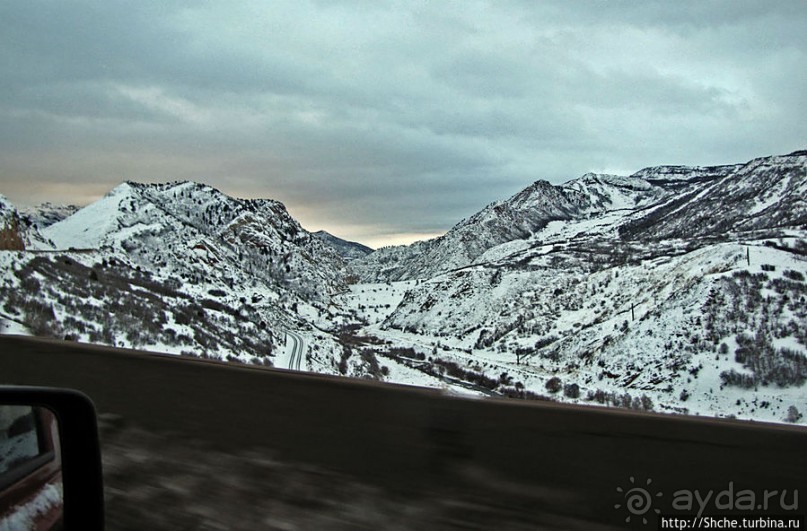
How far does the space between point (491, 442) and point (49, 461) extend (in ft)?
5.47

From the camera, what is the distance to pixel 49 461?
1.70 metres

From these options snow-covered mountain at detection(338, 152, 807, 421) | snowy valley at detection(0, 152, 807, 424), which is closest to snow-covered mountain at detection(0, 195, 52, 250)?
snowy valley at detection(0, 152, 807, 424)

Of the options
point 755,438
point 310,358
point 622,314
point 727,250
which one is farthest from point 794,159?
point 755,438

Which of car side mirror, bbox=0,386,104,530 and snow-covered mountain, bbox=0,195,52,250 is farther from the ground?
snow-covered mountain, bbox=0,195,52,250

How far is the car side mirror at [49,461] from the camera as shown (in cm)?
158

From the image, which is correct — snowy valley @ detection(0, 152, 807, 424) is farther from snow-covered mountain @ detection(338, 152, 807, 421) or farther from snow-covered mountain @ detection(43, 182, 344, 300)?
snow-covered mountain @ detection(43, 182, 344, 300)

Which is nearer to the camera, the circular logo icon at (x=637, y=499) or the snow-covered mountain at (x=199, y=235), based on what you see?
the circular logo icon at (x=637, y=499)

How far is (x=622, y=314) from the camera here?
244 ft

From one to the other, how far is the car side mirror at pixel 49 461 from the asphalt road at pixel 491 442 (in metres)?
1.20

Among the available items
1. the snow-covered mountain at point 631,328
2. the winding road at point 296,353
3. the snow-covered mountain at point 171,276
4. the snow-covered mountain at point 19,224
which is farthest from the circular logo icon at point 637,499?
the snow-covered mountain at point 19,224

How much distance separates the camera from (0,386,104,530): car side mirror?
5.17ft

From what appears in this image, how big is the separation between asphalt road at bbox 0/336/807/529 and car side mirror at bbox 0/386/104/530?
1203 mm

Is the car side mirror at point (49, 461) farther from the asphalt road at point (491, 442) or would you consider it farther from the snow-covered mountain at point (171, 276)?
the snow-covered mountain at point (171, 276)

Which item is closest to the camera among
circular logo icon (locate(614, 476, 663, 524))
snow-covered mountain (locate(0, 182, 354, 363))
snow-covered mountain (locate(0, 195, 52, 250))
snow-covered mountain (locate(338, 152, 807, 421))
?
circular logo icon (locate(614, 476, 663, 524))
